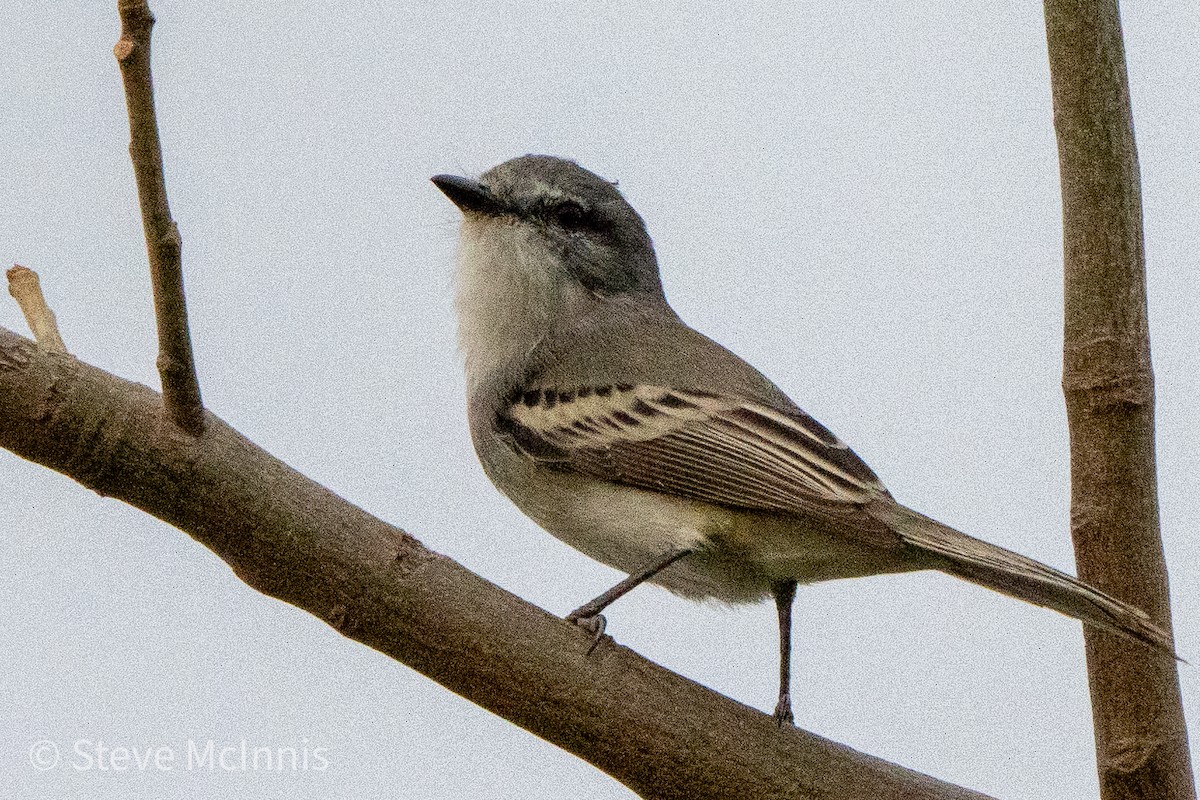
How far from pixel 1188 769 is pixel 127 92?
10.2 feet

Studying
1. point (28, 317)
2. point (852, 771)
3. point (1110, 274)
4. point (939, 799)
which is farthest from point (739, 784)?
point (28, 317)

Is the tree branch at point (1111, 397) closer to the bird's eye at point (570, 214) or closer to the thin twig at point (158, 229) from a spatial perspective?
the thin twig at point (158, 229)

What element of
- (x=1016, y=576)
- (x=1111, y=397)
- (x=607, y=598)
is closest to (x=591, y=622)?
Result: (x=607, y=598)

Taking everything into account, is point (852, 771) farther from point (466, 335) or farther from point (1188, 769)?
point (466, 335)

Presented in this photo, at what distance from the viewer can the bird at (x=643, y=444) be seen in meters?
4.36

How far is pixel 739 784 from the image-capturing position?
360 cm

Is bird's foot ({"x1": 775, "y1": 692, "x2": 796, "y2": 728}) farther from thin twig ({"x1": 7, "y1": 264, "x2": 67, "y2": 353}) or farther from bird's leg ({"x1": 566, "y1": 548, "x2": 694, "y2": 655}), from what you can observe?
thin twig ({"x1": 7, "y1": 264, "x2": 67, "y2": 353})

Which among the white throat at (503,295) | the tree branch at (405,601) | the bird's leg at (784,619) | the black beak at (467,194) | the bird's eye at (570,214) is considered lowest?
the tree branch at (405,601)

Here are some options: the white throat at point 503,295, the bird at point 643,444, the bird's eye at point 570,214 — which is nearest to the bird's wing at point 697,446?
the bird at point 643,444

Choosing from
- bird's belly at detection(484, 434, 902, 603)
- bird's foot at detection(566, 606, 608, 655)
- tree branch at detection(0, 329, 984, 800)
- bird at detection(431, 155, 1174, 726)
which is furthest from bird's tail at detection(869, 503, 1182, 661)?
bird's foot at detection(566, 606, 608, 655)

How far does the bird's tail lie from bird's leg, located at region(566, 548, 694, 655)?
662mm

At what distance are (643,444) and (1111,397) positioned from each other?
66.1 inches

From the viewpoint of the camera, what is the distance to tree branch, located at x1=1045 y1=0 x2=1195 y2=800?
3371 mm

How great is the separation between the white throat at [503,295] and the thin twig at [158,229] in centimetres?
245
